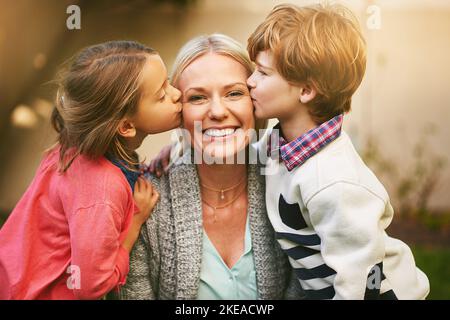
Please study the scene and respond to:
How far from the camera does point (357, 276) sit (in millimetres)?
1655

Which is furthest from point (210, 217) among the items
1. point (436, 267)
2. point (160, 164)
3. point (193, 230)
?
point (436, 267)

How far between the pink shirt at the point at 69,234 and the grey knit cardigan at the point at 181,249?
0.14 meters

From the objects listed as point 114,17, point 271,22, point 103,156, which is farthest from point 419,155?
point 103,156

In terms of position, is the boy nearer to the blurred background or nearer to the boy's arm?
the boy's arm

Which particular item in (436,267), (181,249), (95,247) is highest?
(95,247)

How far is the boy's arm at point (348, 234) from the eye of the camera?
65.1 inches

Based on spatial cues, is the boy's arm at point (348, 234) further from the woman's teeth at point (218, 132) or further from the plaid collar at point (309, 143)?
the woman's teeth at point (218, 132)

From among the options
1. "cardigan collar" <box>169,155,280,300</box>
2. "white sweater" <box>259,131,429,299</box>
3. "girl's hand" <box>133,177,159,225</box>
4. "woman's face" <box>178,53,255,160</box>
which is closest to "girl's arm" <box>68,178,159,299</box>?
"girl's hand" <box>133,177,159,225</box>

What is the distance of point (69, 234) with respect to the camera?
182 centimetres

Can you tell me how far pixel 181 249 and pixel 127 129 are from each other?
1.46 ft

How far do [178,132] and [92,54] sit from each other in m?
0.49

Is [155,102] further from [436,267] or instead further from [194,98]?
[436,267]

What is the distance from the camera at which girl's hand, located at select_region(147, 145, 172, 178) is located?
2029 mm

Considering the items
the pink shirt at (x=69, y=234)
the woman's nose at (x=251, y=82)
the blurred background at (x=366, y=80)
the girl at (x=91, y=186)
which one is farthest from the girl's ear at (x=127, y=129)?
the blurred background at (x=366, y=80)
